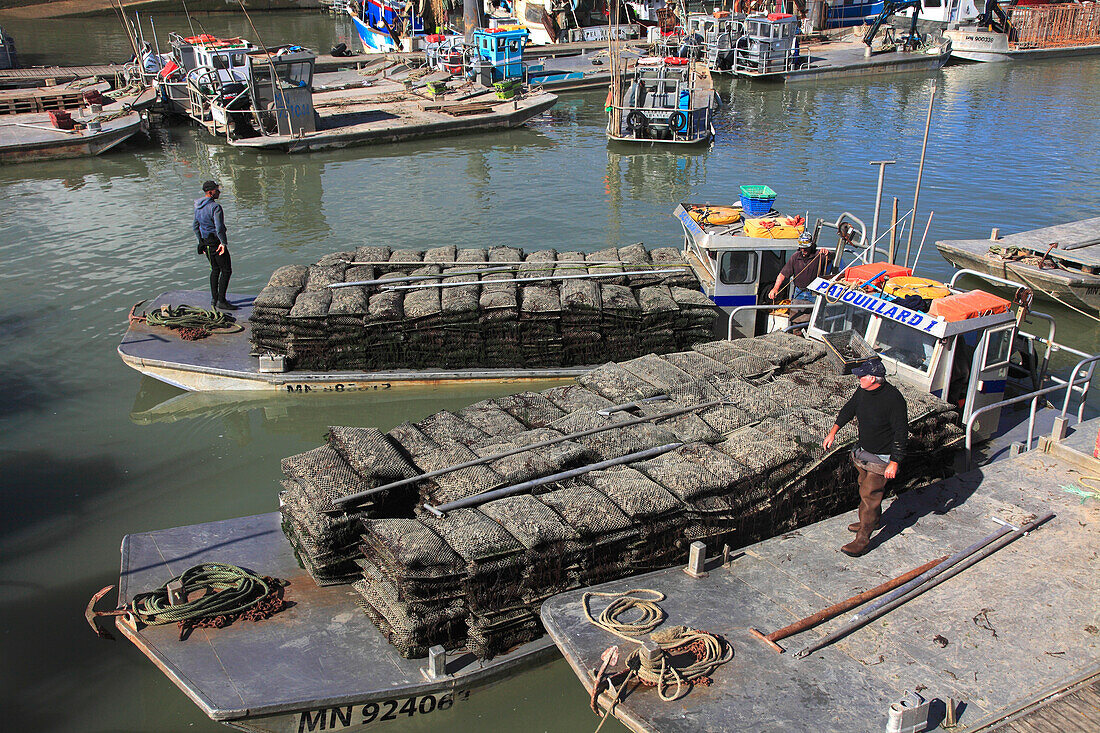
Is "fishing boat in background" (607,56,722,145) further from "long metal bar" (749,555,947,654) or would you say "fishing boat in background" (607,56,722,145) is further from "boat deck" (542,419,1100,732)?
"long metal bar" (749,555,947,654)

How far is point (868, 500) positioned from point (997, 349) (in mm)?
3042

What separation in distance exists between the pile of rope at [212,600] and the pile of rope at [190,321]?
636 centimetres

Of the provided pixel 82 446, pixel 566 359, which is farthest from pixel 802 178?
pixel 82 446

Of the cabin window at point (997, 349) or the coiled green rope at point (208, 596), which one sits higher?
the cabin window at point (997, 349)

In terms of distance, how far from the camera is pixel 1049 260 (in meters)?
15.7

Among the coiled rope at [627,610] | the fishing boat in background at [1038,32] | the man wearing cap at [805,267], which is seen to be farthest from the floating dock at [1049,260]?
the fishing boat in background at [1038,32]

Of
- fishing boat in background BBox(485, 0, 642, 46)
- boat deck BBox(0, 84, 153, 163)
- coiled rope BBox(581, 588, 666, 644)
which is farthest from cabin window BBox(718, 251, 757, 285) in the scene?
fishing boat in background BBox(485, 0, 642, 46)

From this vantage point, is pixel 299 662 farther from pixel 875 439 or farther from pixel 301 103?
pixel 301 103

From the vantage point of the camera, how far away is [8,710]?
7125 millimetres

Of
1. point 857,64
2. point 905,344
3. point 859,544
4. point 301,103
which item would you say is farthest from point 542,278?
point 857,64

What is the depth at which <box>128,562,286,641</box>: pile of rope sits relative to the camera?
6.73 meters

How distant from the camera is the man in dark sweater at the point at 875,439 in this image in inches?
270

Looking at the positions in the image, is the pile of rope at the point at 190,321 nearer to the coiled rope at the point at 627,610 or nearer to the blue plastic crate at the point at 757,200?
the blue plastic crate at the point at 757,200

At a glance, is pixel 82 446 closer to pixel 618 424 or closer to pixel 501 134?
pixel 618 424
